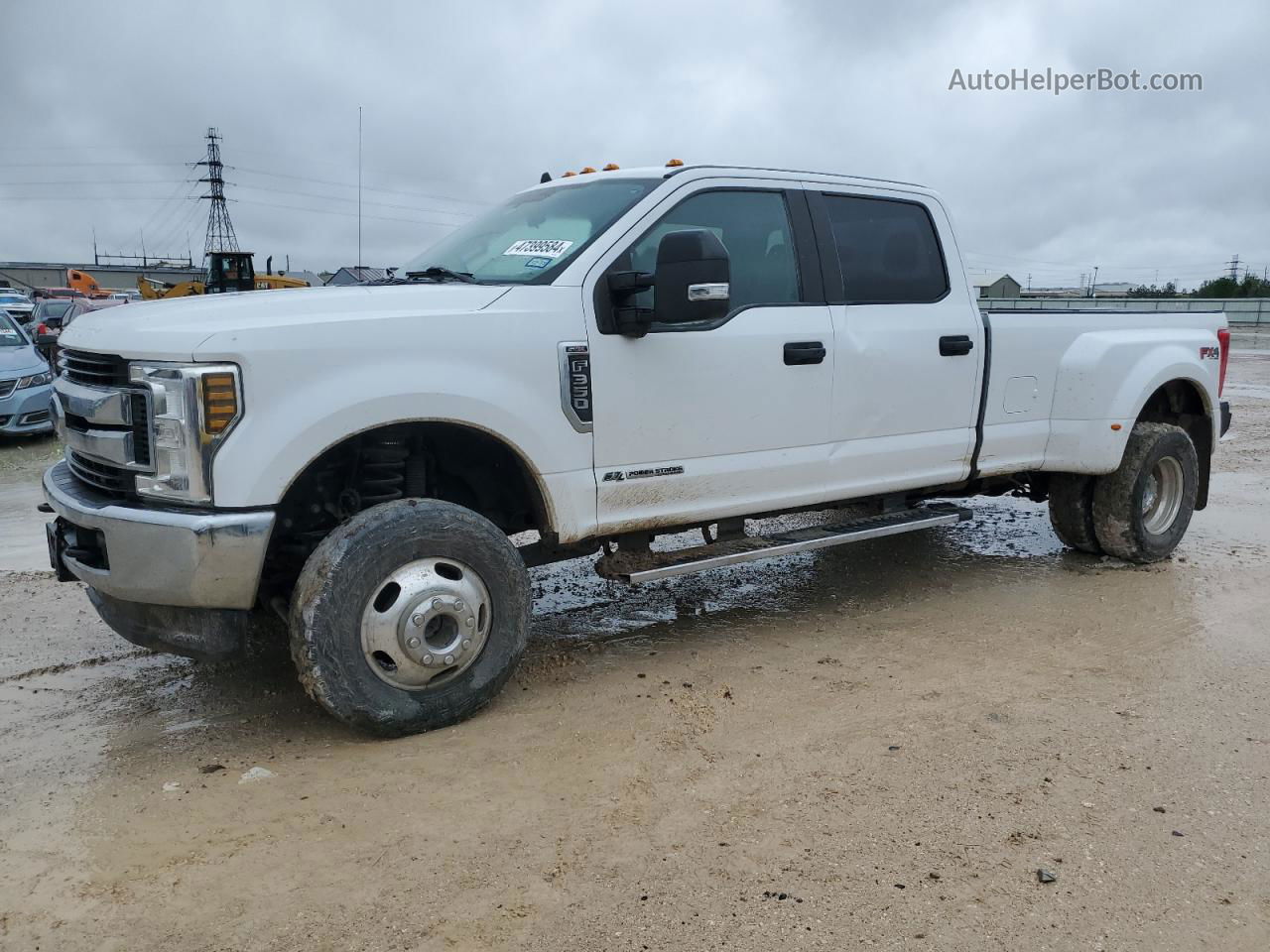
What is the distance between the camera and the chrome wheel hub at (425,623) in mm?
3604

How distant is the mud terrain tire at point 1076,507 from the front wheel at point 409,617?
3812 mm

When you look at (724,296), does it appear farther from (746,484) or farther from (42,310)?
(42,310)

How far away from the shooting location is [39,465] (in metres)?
10.4

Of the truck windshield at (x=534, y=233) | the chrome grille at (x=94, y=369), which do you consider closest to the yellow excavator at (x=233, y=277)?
the truck windshield at (x=534, y=233)

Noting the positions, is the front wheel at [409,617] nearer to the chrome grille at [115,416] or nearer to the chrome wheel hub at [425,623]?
the chrome wheel hub at [425,623]

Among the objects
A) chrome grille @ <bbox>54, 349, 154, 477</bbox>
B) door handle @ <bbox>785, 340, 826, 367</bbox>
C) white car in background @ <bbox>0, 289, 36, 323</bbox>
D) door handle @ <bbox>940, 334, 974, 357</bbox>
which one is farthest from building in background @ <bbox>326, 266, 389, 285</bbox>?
white car in background @ <bbox>0, 289, 36, 323</bbox>

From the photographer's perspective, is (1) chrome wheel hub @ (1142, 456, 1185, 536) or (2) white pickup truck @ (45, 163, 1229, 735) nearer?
(2) white pickup truck @ (45, 163, 1229, 735)

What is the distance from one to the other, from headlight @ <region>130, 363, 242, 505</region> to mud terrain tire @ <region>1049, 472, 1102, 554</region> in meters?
4.75

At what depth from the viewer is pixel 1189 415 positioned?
652 cm

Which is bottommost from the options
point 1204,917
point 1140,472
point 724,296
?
point 1204,917

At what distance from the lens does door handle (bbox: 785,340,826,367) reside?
457 centimetres

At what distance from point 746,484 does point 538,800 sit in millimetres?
1797

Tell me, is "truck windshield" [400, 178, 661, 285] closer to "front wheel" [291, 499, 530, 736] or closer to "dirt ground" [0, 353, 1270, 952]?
"front wheel" [291, 499, 530, 736]

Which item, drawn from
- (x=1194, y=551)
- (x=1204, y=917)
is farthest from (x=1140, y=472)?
(x=1204, y=917)
